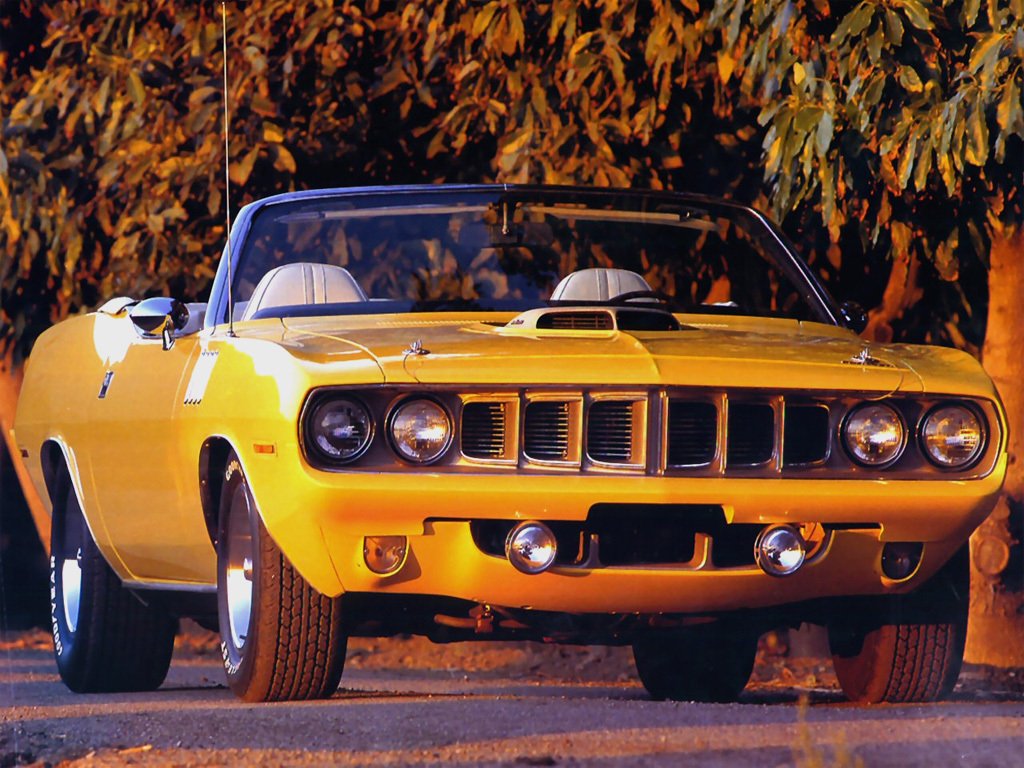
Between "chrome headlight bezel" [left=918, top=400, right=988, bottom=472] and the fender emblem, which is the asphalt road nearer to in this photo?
"chrome headlight bezel" [left=918, top=400, right=988, bottom=472]

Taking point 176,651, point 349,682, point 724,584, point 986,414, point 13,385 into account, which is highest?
point 986,414

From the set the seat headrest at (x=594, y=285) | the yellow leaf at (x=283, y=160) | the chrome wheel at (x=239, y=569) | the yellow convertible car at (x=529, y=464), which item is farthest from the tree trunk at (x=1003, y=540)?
the chrome wheel at (x=239, y=569)

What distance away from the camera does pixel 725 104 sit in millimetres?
11023

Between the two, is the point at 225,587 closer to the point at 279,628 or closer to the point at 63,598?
the point at 279,628

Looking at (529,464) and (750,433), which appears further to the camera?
(750,433)

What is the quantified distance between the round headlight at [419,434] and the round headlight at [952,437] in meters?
1.36

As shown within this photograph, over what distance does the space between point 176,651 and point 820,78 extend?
7.46 m

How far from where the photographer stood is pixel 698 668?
8.44 metres

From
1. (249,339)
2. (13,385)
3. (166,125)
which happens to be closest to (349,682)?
(166,125)

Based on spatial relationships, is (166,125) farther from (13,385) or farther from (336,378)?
(336,378)

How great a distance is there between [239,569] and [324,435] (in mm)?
711

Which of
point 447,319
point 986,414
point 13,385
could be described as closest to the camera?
point 986,414

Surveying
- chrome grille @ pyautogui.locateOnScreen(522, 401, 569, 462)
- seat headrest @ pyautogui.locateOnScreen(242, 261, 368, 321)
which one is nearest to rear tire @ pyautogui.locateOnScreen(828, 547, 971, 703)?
chrome grille @ pyautogui.locateOnScreen(522, 401, 569, 462)

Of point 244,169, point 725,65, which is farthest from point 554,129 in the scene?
A: point 244,169
